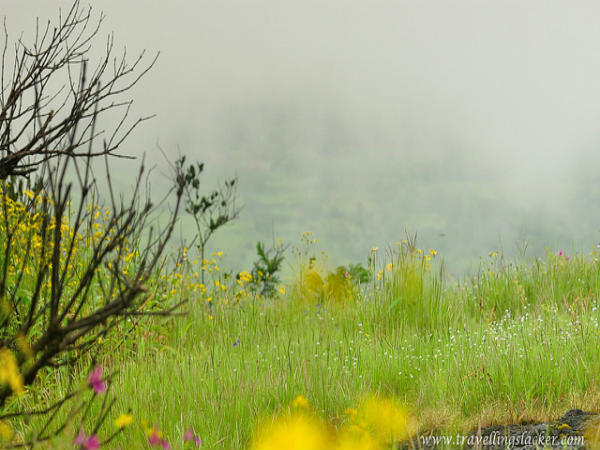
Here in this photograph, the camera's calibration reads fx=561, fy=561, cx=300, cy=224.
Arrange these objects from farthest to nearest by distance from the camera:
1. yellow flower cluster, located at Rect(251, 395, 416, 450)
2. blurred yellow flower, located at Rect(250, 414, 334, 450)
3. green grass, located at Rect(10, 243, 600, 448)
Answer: green grass, located at Rect(10, 243, 600, 448)
yellow flower cluster, located at Rect(251, 395, 416, 450)
blurred yellow flower, located at Rect(250, 414, 334, 450)

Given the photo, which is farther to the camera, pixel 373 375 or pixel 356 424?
pixel 373 375

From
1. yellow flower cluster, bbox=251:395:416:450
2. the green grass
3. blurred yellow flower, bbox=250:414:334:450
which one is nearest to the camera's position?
blurred yellow flower, bbox=250:414:334:450

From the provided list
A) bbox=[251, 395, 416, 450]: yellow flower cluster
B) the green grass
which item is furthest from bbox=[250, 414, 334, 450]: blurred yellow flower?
the green grass

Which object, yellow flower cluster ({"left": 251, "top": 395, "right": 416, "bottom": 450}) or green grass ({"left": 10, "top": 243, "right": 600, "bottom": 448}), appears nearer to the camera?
yellow flower cluster ({"left": 251, "top": 395, "right": 416, "bottom": 450})

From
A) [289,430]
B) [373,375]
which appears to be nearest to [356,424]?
[289,430]

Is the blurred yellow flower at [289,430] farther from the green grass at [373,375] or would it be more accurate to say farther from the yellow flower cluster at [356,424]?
the green grass at [373,375]

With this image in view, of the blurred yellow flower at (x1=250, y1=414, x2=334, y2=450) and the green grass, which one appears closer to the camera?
the blurred yellow flower at (x1=250, y1=414, x2=334, y2=450)

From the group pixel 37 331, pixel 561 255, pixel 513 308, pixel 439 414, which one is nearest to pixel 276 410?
pixel 439 414

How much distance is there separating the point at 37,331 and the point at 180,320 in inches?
65.2

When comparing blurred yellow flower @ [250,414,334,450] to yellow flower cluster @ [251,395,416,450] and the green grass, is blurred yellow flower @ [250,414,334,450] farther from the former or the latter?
the green grass

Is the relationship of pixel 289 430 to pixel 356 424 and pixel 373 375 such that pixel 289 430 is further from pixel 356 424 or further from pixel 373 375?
pixel 373 375

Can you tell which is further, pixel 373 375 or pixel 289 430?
pixel 373 375

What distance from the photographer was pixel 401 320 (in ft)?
20.1

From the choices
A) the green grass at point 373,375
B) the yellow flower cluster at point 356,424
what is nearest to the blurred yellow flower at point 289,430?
the yellow flower cluster at point 356,424
